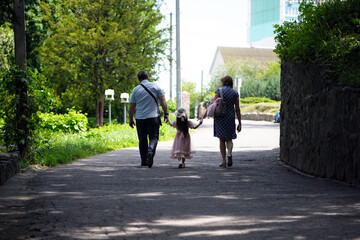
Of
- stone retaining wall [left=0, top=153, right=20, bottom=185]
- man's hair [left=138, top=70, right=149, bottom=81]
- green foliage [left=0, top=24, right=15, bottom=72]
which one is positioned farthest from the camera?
green foliage [left=0, top=24, right=15, bottom=72]

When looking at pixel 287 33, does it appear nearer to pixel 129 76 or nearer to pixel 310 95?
pixel 310 95

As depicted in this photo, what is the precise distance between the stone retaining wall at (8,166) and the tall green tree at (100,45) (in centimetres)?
1787

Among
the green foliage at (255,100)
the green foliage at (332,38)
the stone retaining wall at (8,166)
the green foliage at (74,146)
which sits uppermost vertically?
the green foliage at (332,38)

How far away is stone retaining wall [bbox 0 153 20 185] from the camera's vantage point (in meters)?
7.35

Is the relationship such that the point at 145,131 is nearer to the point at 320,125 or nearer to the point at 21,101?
the point at 21,101

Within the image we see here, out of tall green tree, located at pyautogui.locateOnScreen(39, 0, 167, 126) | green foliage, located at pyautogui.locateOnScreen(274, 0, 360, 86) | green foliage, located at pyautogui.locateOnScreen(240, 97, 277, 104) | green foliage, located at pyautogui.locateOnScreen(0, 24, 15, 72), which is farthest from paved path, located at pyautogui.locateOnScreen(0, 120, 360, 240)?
green foliage, located at pyautogui.locateOnScreen(240, 97, 277, 104)

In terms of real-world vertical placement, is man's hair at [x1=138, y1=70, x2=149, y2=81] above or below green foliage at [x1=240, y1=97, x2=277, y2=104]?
above

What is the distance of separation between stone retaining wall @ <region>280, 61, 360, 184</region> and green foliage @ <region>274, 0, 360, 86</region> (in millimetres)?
211

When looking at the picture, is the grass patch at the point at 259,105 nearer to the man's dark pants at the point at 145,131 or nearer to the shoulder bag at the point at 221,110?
the shoulder bag at the point at 221,110

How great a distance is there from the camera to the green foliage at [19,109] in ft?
31.1

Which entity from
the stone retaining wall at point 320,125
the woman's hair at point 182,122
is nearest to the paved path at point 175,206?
the stone retaining wall at point 320,125

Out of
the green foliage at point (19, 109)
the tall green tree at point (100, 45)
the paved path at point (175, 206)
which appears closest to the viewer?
the paved path at point (175, 206)

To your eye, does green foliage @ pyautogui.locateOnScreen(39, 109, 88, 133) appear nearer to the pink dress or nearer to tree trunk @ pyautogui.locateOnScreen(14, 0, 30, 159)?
tree trunk @ pyautogui.locateOnScreen(14, 0, 30, 159)

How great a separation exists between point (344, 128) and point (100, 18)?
69.4ft
